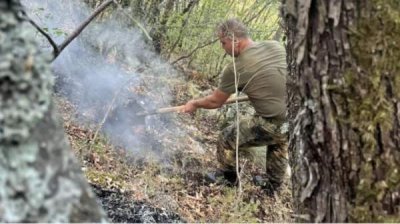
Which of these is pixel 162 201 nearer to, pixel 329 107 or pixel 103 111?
pixel 103 111

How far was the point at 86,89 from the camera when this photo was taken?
21.9 feet

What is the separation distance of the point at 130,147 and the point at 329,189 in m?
4.52

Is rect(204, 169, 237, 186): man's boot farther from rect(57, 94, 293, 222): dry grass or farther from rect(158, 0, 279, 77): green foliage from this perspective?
rect(158, 0, 279, 77): green foliage

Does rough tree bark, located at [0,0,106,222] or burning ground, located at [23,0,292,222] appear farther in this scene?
burning ground, located at [23,0,292,222]

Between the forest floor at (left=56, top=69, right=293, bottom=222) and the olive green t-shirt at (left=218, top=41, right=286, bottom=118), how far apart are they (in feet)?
3.32

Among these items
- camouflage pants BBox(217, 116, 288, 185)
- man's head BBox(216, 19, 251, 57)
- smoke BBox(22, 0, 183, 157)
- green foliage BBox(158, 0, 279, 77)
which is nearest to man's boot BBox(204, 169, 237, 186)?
camouflage pants BBox(217, 116, 288, 185)

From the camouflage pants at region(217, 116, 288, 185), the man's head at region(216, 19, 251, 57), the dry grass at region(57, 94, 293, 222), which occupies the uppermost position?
the man's head at region(216, 19, 251, 57)

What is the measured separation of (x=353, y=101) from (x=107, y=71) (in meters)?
5.75

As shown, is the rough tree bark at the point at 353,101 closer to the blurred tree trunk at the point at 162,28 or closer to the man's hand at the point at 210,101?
the man's hand at the point at 210,101

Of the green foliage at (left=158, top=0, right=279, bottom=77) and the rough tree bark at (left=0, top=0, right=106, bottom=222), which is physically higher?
the green foliage at (left=158, top=0, right=279, bottom=77)

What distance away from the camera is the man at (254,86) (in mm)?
5512

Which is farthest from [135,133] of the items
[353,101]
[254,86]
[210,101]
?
[353,101]

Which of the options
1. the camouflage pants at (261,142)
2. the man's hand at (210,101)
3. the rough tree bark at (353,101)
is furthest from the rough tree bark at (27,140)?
the camouflage pants at (261,142)

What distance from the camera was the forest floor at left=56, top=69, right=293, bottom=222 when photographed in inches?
192
